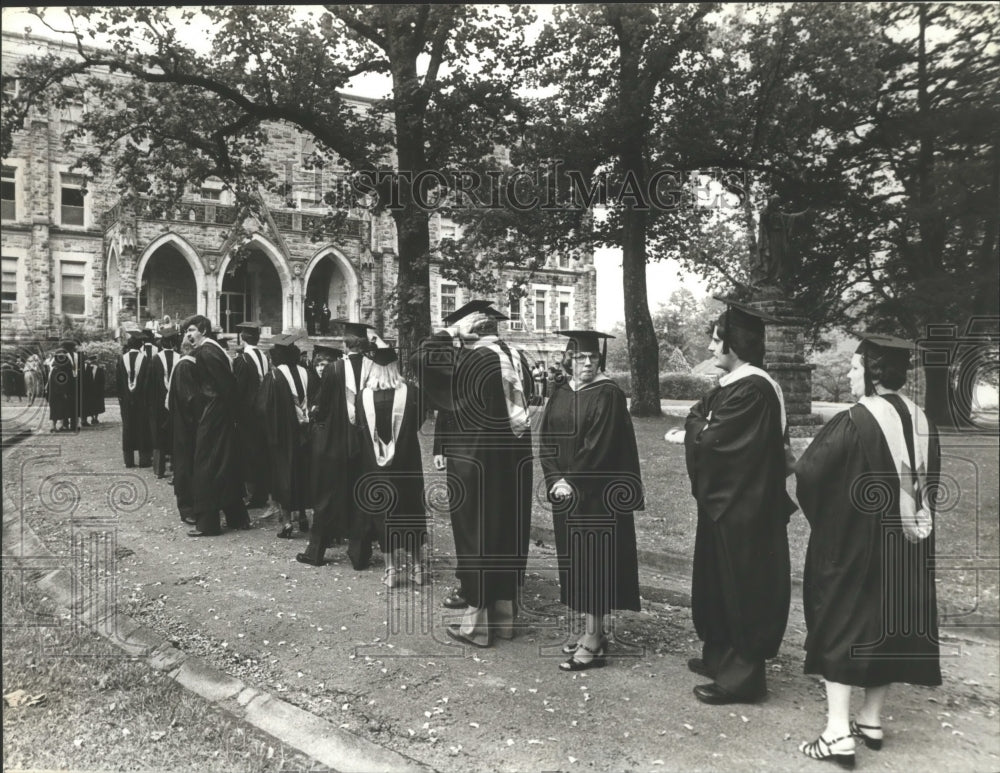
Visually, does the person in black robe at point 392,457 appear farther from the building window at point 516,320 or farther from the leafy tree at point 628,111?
the building window at point 516,320

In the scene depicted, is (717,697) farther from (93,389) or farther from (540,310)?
(93,389)

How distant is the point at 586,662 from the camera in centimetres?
408

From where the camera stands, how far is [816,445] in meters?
3.32

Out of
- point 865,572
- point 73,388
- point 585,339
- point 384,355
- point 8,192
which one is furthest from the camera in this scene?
point 73,388

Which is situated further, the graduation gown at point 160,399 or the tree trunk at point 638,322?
the graduation gown at point 160,399

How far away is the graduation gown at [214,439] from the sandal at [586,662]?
481cm

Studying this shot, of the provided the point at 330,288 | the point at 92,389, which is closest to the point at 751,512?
the point at 92,389

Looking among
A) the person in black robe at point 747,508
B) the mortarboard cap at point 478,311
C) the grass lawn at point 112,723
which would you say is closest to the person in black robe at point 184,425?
the grass lawn at point 112,723

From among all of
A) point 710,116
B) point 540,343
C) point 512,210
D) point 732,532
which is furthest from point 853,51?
point 540,343

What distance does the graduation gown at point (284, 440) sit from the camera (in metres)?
7.38

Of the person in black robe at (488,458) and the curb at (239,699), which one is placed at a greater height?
the person in black robe at (488,458)

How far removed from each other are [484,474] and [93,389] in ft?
46.8

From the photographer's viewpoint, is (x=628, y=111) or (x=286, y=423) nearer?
(x=286, y=423)

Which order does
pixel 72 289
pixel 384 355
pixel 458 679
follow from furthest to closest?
pixel 72 289 → pixel 384 355 → pixel 458 679
